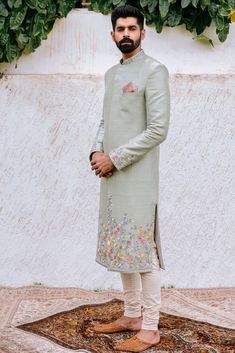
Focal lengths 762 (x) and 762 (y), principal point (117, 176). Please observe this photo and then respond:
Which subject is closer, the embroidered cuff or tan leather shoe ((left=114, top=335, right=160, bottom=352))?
the embroidered cuff

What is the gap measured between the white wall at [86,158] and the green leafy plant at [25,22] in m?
0.08

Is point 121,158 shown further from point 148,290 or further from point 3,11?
point 3,11

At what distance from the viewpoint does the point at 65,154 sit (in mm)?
5012

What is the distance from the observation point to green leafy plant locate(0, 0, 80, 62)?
4.93 m

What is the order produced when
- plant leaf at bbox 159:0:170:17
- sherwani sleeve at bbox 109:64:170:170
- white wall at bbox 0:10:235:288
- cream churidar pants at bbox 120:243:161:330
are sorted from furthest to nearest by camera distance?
white wall at bbox 0:10:235:288, plant leaf at bbox 159:0:170:17, cream churidar pants at bbox 120:243:161:330, sherwani sleeve at bbox 109:64:170:170

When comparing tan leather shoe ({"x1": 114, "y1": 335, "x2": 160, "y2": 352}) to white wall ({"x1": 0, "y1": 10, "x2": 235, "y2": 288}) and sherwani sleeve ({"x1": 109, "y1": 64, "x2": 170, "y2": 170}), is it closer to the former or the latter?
sherwani sleeve ({"x1": 109, "y1": 64, "x2": 170, "y2": 170})

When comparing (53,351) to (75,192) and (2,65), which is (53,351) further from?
(2,65)

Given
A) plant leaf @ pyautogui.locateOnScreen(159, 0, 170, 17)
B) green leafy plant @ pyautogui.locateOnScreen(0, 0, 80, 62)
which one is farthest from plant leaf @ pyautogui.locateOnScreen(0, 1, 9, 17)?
plant leaf @ pyautogui.locateOnScreen(159, 0, 170, 17)

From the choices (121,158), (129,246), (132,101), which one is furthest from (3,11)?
(129,246)

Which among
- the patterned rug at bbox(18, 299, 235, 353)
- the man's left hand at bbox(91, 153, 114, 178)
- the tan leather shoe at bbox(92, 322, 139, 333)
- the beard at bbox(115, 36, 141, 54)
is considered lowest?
the patterned rug at bbox(18, 299, 235, 353)

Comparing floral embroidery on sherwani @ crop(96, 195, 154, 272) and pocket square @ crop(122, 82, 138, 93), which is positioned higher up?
pocket square @ crop(122, 82, 138, 93)

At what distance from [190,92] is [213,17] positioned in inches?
20.0

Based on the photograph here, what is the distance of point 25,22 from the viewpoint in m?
5.03

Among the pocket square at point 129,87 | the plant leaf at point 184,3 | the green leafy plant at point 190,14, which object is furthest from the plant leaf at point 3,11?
the pocket square at point 129,87
